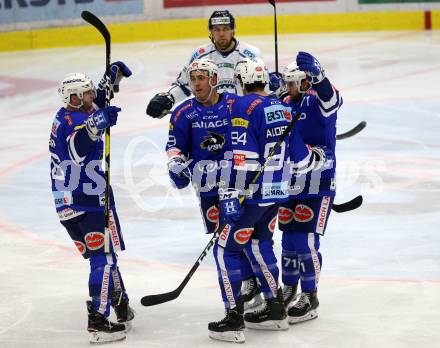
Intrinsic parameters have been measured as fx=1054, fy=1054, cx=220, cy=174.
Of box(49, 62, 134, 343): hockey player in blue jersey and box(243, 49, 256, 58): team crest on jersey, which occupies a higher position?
box(243, 49, 256, 58): team crest on jersey

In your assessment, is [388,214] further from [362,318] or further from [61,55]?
[61,55]

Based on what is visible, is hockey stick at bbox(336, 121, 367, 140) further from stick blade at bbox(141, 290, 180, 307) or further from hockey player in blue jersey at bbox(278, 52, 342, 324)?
stick blade at bbox(141, 290, 180, 307)

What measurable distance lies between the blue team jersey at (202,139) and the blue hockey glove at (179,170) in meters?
0.06

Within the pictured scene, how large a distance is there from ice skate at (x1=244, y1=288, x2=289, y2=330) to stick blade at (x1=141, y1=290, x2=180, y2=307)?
55 cm

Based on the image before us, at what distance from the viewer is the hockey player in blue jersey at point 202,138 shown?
6984mm

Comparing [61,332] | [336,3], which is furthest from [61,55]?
[61,332]

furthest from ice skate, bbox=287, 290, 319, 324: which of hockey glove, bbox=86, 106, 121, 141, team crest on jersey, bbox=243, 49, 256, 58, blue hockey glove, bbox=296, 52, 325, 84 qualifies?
team crest on jersey, bbox=243, 49, 256, 58

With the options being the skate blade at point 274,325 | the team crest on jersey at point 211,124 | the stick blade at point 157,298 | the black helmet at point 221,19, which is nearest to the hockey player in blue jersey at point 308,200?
the skate blade at point 274,325

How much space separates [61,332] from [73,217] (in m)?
0.78

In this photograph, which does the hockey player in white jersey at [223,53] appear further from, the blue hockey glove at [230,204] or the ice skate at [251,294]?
Result: the blue hockey glove at [230,204]

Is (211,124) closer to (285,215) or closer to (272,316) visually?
(285,215)

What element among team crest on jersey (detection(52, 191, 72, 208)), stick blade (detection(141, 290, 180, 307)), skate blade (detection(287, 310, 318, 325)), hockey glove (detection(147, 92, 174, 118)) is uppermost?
hockey glove (detection(147, 92, 174, 118))

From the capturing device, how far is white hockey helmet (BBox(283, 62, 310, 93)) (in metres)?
6.95

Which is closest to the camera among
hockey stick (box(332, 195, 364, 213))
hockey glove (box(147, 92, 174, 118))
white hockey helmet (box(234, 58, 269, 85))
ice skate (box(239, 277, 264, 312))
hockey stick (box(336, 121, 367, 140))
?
white hockey helmet (box(234, 58, 269, 85))
